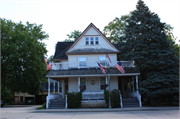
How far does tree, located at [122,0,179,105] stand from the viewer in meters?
20.5

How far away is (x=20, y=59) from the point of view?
108 feet

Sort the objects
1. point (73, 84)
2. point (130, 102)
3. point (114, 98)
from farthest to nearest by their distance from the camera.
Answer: point (73, 84), point (130, 102), point (114, 98)

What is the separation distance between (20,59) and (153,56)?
A: 22641mm

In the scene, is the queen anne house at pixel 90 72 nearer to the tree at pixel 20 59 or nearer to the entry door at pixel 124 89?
the entry door at pixel 124 89

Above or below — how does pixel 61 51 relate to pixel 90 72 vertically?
above

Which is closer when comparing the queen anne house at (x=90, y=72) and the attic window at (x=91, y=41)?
the queen anne house at (x=90, y=72)

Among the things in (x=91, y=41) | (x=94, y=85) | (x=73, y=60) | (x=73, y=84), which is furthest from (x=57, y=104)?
(x=91, y=41)

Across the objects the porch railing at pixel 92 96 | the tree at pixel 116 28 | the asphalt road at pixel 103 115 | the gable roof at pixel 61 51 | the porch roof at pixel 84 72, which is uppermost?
the tree at pixel 116 28

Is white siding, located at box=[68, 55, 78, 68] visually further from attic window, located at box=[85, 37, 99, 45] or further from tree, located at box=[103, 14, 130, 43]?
tree, located at box=[103, 14, 130, 43]

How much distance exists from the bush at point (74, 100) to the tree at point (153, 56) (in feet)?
23.0

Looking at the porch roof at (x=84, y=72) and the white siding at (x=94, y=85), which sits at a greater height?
the porch roof at (x=84, y=72)

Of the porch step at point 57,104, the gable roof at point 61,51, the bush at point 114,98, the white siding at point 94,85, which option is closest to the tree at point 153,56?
the bush at point 114,98

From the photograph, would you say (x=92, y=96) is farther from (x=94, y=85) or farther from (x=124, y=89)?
(x=124, y=89)

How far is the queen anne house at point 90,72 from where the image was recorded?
856 inches
